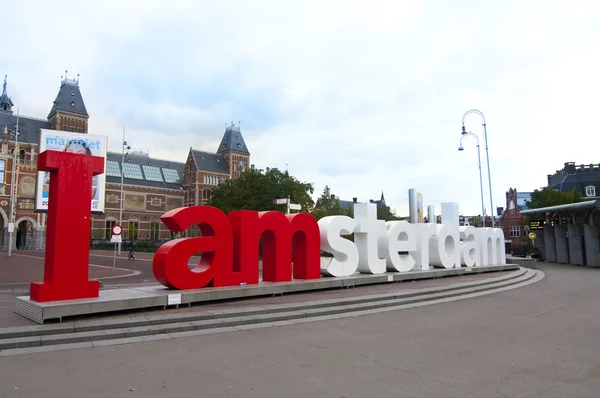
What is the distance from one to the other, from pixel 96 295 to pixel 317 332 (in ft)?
17.8

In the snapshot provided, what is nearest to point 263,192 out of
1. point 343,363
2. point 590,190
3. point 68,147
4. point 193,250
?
point 68,147

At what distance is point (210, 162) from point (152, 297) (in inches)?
3504

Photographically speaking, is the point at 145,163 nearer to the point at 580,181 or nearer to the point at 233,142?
the point at 233,142

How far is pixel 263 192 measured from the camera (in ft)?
179

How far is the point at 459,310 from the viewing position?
12.4 m

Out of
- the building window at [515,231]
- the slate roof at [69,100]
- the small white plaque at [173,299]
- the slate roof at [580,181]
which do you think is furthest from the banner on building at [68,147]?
the building window at [515,231]

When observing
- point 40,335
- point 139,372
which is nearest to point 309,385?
point 139,372

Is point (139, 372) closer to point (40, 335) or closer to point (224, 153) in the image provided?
point (40, 335)

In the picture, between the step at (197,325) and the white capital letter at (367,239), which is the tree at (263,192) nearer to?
the white capital letter at (367,239)

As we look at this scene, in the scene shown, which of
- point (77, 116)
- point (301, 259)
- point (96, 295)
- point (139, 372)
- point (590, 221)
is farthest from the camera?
point (77, 116)

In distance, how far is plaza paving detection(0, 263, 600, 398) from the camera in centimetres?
558

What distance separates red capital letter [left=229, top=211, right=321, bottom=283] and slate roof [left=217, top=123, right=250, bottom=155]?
86.6 m

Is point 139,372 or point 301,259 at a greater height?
point 301,259

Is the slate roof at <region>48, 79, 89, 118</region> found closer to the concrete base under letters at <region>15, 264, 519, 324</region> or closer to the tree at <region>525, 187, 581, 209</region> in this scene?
the tree at <region>525, 187, 581, 209</region>
